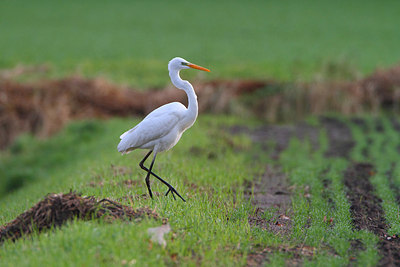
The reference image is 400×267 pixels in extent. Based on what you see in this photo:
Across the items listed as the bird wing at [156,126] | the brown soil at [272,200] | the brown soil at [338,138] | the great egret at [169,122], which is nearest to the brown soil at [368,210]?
the brown soil at [272,200]

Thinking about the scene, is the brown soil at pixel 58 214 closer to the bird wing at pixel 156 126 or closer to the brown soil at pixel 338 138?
the bird wing at pixel 156 126

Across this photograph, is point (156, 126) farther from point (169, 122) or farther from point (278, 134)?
point (278, 134)

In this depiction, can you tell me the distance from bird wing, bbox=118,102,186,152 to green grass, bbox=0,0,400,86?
54.2 ft

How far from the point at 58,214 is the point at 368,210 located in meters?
4.98

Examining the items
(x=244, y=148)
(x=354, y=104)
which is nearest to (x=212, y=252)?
(x=244, y=148)

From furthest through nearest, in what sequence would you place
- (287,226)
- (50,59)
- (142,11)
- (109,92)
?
(142,11) → (50,59) → (109,92) → (287,226)

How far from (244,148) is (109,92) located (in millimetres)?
9223

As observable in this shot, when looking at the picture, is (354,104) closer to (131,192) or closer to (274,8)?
(131,192)

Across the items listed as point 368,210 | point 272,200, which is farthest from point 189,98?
point 368,210

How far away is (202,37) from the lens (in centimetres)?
3972

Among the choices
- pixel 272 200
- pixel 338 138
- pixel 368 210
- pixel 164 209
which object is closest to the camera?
pixel 164 209

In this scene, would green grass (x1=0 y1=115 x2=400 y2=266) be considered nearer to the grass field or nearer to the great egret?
the grass field

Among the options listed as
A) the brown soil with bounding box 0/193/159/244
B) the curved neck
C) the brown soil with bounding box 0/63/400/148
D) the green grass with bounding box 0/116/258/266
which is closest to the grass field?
the green grass with bounding box 0/116/258/266

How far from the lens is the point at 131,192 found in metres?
8.28
